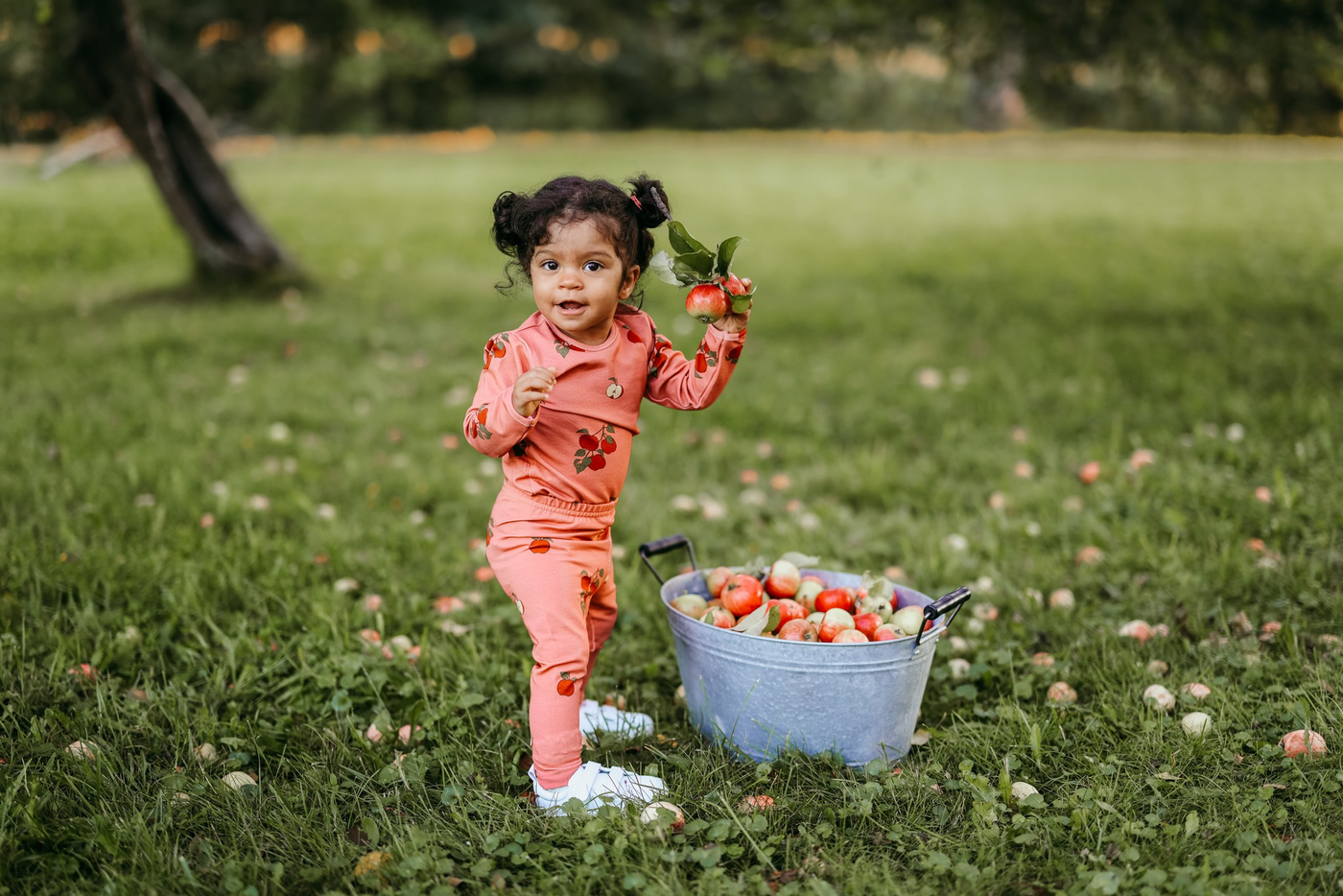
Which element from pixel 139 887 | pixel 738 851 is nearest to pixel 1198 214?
pixel 738 851

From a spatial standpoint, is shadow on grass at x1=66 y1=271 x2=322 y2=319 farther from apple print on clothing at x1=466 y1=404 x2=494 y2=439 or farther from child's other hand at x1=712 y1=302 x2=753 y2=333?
child's other hand at x1=712 y1=302 x2=753 y2=333

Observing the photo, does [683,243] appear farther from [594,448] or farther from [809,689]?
[809,689]

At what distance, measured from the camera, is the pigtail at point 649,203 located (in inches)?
82.6

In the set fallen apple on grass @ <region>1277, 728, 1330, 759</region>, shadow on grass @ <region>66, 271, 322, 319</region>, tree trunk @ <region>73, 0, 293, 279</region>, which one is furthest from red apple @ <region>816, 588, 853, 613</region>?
tree trunk @ <region>73, 0, 293, 279</region>

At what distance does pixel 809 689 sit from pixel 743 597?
0.25m

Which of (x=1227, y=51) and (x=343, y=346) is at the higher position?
(x=1227, y=51)

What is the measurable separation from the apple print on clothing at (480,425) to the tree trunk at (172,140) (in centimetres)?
566

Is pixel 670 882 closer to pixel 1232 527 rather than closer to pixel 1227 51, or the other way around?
pixel 1232 527

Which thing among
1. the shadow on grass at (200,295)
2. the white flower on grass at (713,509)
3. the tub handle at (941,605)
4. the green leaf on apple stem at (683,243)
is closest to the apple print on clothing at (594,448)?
the green leaf on apple stem at (683,243)

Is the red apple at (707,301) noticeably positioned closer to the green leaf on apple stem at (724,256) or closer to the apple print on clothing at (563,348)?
the green leaf on apple stem at (724,256)

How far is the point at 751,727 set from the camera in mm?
2271

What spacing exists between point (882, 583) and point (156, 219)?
9.22m

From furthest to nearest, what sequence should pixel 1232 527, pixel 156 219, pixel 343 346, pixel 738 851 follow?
1. pixel 156 219
2. pixel 343 346
3. pixel 1232 527
4. pixel 738 851

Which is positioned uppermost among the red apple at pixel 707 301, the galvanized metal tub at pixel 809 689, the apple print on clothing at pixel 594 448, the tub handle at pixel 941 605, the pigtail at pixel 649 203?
the pigtail at pixel 649 203
